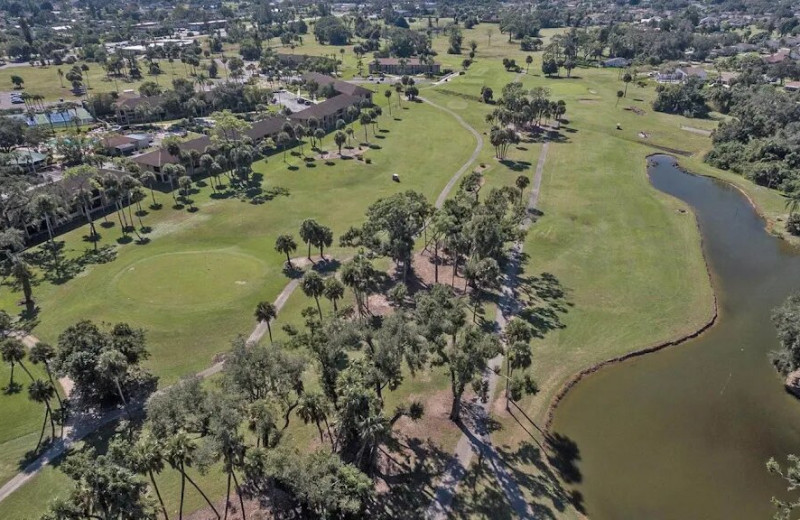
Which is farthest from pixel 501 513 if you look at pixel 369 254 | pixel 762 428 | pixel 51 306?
pixel 51 306

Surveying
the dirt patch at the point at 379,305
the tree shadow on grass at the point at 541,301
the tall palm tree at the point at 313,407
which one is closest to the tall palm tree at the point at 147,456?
the tall palm tree at the point at 313,407

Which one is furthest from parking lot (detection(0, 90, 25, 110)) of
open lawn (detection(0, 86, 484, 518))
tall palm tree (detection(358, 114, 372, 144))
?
tall palm tree (detection(358, 114, 372, 144))

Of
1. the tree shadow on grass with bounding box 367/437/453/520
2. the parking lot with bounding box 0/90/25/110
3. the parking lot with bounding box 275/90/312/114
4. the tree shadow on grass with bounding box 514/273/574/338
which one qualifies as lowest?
the parking lot with bounding box 0/90/25/110

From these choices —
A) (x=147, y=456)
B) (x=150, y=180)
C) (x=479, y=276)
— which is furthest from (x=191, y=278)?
(x=147, y=456)

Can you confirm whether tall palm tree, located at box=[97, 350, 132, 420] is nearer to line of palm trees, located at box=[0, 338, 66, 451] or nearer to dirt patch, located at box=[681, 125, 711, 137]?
line of palm trees, located at box=[0, 338, 66, 451]

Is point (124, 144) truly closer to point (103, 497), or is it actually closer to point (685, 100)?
point (103, 497)
